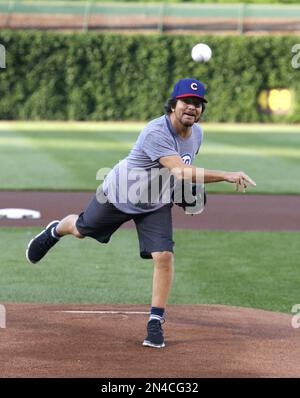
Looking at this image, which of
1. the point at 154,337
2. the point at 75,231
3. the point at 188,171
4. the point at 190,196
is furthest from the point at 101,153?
the point at 154,337

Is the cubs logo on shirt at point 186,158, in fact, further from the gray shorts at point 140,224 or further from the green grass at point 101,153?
the green grass at point 101,153

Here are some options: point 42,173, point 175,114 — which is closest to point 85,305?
point 175,114

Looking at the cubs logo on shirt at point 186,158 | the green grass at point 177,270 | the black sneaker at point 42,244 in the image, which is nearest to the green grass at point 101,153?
the green grass at point 177,270

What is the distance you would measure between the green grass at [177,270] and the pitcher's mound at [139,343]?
1.98ft

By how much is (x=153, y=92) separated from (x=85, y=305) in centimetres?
3082

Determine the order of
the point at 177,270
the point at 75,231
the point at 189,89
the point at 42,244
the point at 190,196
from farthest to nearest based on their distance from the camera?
the point at 177,270
the point at 42,244
the point at 75,231
the point at 190,196
the point at 189,89

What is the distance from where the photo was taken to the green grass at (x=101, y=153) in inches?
748

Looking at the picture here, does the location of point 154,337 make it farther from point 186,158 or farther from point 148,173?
point 186,158

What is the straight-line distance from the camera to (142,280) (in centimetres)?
1030

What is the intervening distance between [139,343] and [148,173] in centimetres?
122

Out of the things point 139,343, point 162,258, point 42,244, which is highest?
point 42,244

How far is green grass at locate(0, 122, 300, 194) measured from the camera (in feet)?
62.3

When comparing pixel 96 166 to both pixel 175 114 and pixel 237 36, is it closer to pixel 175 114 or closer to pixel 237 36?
pixel 175 114

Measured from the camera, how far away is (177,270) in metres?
10.8
